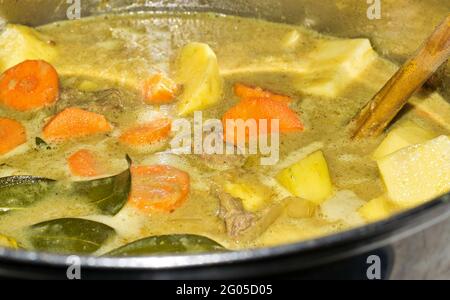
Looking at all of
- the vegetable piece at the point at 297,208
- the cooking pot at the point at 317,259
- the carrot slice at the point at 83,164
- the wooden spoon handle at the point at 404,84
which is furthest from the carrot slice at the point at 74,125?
the cooking pot at the point at 317,259

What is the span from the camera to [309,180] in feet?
8.99

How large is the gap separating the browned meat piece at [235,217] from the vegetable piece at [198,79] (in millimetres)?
700

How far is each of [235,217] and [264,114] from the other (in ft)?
2.32

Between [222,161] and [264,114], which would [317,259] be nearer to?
[222,161]

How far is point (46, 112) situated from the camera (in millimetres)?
3199

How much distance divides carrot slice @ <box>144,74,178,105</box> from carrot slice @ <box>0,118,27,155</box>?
561mm

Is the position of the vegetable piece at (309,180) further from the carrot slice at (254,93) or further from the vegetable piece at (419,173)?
the carrot slice at (254,93)

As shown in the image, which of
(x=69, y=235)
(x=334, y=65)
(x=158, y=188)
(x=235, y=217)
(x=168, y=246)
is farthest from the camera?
(x=334, y=65)

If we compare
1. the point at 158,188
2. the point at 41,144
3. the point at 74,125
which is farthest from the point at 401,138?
the point at 41,144

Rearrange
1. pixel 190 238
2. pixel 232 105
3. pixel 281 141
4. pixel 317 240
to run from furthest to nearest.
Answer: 1. pixel 232 105
2. pixel 281 141
3. pixel 190 238
4. pixel 317 240

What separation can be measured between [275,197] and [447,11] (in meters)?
1.34

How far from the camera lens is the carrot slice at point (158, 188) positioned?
8.70ft
